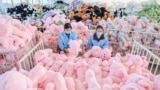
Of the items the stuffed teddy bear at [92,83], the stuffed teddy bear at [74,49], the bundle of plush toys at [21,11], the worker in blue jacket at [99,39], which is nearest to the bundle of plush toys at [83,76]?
the stuffed teddy bear at [92,83]

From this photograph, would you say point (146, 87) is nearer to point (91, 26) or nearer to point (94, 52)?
point (94, 52)

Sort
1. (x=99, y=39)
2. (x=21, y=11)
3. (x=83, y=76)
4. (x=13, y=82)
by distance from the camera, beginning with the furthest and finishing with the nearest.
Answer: (x=21, y=11), (x=99, y=39), (x=83, y=76), (x=13, y=82)

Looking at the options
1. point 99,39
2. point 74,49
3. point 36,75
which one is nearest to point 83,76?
point 36,75

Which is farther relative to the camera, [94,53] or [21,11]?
[21,11]

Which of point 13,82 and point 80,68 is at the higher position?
point 13,82

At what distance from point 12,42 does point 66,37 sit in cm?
75

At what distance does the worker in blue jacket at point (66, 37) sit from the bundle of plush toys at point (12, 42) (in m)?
0.42

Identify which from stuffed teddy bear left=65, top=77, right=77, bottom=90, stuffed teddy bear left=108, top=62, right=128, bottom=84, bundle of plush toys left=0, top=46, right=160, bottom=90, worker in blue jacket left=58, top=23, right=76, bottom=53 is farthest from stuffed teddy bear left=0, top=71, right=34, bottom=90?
worker in blue jacket left=58, top=23, right=76, bottom=53

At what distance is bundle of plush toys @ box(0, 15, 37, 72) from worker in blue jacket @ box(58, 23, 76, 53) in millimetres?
419

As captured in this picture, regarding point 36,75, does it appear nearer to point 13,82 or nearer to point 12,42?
point 13,82

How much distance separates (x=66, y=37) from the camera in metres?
2.66

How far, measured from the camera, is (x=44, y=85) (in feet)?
3.81

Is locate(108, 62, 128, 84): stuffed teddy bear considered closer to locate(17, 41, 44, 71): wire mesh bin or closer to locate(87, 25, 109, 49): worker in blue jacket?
locate(17, 41, 44, 71): wire mesh bin

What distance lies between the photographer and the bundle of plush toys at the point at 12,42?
1.99m
